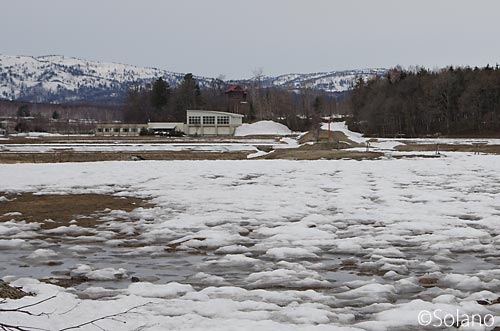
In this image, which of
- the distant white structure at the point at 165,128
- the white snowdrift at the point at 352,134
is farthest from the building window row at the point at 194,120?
the white snowdrift at the point at 352,134

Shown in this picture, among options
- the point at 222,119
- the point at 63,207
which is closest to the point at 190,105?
the point at 222,119

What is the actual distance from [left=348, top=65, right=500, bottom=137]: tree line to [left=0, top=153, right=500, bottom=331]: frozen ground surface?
7369cm

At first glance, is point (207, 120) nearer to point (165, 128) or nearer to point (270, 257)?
point (165, 128)

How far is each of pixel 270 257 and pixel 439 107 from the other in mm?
85359

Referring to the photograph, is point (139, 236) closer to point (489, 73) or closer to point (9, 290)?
point (9, 290)

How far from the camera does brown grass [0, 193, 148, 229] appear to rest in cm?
1133

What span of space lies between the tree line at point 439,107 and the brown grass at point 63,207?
246 feet

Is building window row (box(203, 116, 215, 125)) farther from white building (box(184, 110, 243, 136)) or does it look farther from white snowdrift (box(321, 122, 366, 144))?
white snowdrift (box(321, 122, 366, 144))

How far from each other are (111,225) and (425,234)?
6.30 metres

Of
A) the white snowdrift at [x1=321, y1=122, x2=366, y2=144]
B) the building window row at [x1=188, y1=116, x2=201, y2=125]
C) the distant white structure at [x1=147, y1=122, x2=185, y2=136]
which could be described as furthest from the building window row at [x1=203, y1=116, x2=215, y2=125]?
the white snowdrift at [x1=321, y1=122, x2=366, y2=144]

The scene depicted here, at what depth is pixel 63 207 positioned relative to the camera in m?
12.8

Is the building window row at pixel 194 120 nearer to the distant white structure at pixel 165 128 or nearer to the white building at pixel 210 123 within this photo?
the white building at pixel 210 123

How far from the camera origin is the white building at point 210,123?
98688 millimetres

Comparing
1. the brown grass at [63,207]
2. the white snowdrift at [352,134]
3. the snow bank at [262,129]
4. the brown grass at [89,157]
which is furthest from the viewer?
the snow bank at [262,129]
